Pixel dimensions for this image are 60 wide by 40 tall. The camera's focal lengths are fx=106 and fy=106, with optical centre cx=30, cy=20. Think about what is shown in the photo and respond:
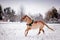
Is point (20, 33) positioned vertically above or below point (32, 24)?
below

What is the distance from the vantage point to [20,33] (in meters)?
1.84

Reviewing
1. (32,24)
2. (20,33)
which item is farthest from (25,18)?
(20,33)

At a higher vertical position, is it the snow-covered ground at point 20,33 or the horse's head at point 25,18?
the horse's head at point 25,18

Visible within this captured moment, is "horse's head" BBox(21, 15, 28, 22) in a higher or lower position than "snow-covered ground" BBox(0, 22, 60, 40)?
higher

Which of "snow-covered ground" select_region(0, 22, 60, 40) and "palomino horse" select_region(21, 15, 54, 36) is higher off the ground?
"palomino horse" select_region(21, 15, 54, 36)

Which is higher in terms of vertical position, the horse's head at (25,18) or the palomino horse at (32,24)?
the horse's head at (25,18)

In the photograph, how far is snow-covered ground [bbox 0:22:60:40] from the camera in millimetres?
1835

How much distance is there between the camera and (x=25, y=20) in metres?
1.85

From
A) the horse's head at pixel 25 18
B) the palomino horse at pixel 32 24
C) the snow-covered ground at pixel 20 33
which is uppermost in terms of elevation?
the horse's head at pixel 25 18

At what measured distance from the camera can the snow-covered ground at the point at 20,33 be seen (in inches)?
72.2

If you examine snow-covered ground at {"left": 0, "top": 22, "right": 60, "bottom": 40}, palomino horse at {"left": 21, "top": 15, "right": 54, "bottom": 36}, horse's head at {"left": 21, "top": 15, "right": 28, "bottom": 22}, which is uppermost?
horse's head at {"left": 21, "top": 15, "right": 28, "bottom": 22}

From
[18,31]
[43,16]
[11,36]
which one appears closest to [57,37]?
[43,16]

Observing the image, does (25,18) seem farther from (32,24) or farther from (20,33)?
(20,33)

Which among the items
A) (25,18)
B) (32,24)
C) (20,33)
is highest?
(25,18)
